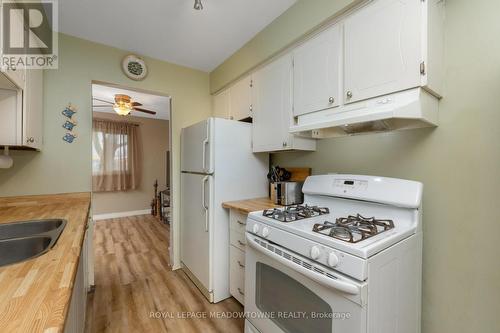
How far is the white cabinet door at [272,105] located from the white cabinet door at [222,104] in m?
0.52

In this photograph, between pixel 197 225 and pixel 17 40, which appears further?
pixel 197 225

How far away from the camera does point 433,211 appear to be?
1.32 meters

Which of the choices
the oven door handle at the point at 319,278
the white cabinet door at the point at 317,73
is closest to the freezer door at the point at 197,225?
the oven door handle at the point at 319,278

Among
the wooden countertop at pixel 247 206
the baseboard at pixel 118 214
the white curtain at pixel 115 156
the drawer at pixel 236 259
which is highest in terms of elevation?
the white curtain at pixel 115 156

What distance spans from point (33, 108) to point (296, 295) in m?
2.23

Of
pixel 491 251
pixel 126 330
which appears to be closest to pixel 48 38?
pixel 126 330

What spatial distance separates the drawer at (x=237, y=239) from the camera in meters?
1.93

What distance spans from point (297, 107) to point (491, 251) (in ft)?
4.46

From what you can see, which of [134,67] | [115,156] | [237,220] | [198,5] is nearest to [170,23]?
[198,5]

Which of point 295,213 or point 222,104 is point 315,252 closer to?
point 295,213

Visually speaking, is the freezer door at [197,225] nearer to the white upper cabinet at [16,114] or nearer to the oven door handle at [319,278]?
the oven door handle at [319,278]

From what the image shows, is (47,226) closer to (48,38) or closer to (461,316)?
(48,38)

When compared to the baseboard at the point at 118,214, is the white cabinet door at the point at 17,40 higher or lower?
higher

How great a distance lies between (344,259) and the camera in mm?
952
